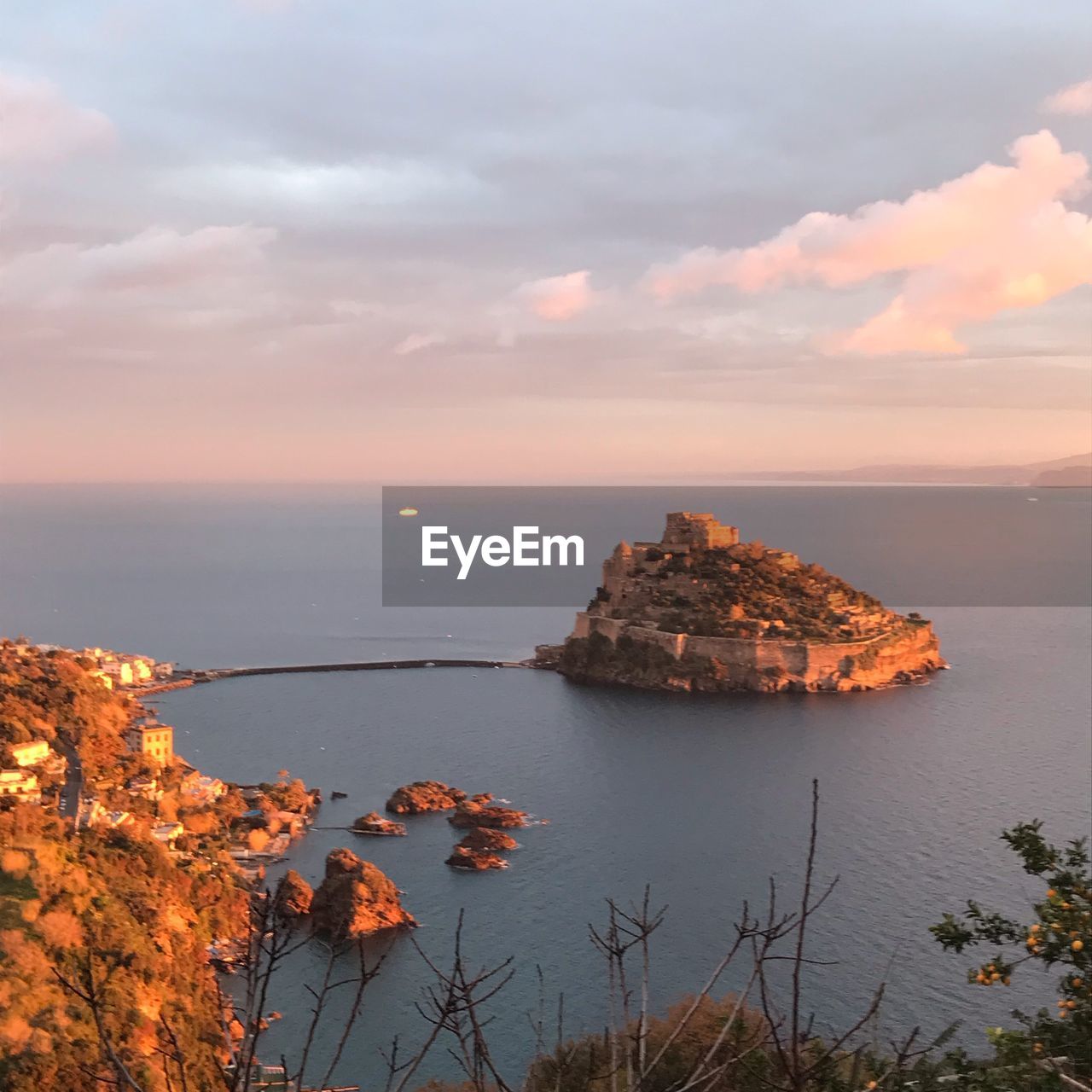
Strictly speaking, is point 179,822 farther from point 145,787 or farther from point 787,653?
point 787,653

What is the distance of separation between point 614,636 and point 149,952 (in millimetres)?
21172

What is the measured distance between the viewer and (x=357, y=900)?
12273 mm

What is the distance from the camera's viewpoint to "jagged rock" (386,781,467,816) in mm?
17219

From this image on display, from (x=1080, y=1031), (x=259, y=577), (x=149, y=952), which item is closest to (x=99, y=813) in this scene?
(x=149, y=952)

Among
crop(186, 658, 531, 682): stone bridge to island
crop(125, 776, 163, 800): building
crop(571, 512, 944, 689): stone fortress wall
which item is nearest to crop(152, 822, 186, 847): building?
crop(125, 776, 163, 800): building

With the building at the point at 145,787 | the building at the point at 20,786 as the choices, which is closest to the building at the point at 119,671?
the building at the point at 145,787

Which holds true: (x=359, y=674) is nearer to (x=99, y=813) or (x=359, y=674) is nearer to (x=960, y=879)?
(x=99, y=813)

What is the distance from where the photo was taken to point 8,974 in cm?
812

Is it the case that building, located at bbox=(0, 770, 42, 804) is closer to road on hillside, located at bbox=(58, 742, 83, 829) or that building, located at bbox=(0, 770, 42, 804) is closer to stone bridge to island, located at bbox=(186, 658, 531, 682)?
road on hillside, located at bbox=(58, 742, 83, 829)

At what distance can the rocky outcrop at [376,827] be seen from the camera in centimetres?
1605

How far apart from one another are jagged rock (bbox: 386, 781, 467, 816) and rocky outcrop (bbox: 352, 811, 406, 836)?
69 centimetres

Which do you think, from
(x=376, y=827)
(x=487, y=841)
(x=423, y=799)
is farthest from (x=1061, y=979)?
(x=423, y=799)

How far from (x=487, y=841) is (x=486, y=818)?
1.23 meters

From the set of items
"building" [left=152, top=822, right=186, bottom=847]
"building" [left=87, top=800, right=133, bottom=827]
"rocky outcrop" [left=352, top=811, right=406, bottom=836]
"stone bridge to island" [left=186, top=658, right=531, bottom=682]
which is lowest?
"rocky outcrop" [left=352, top=811, right=406, bottom=836]
